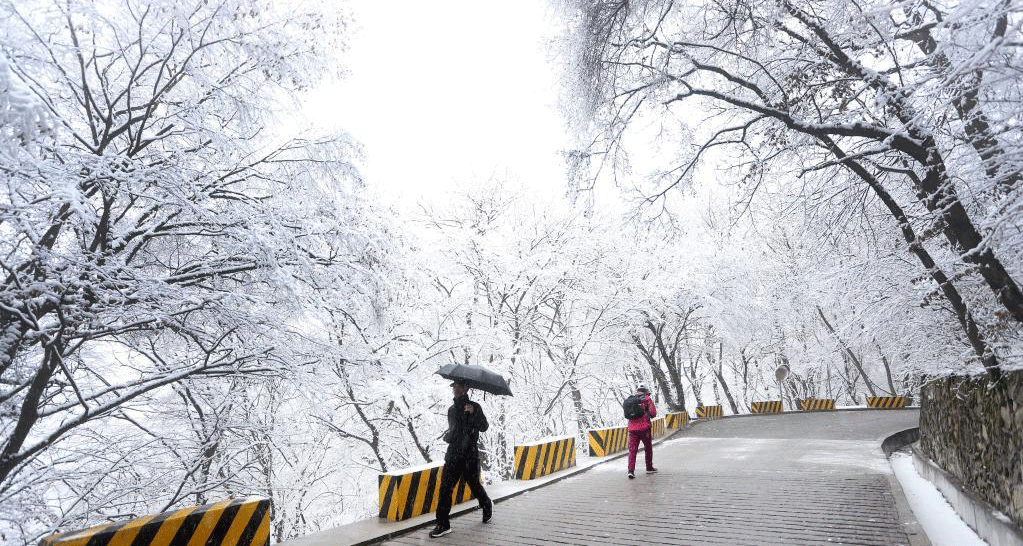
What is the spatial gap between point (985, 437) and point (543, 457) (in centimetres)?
659

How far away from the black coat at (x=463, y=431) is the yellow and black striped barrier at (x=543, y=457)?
337 centimetres

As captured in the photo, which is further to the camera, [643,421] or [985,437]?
[643,421]

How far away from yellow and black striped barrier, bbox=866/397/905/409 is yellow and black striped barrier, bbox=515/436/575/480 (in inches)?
1060

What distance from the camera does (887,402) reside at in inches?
1159

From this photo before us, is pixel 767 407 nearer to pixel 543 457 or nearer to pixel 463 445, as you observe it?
pixel 543 457

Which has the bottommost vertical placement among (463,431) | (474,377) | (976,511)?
(976,511)

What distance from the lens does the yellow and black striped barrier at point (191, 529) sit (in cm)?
366

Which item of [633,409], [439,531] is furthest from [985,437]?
[439,531]

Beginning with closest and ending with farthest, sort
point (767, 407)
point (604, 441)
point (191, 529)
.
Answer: point (191, 529)
point (604, 441)
point (767, 407)

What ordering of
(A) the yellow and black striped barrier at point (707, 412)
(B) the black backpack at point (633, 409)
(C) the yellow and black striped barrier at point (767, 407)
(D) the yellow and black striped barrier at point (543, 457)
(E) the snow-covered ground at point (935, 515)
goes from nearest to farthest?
(E) the snow-covered ground at point (935, 515)
(B) the black backpack at point (633, 409)
(D) the yellow and black striped barrier at point (543, 457)
(A) the yellow and black striped barrier at point (707, 412)
(C) the yellow and black striped barrier at point (767, 407)

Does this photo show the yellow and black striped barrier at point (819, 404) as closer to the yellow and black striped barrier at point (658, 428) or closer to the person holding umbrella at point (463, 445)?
the yellow and black striped barrier at point (658, 428)

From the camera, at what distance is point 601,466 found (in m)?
11.4

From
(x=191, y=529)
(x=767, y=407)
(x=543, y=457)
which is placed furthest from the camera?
(x=767, y=407)

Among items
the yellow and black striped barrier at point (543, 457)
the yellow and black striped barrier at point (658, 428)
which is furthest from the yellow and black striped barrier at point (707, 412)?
the yellow and black striped barrier at point (543, 457)
